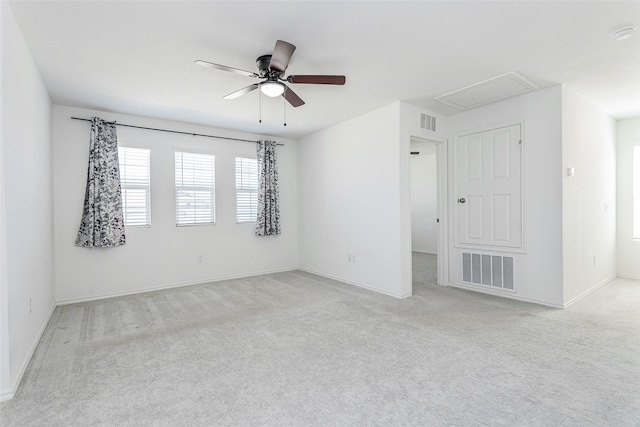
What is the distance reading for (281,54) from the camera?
2430 mm

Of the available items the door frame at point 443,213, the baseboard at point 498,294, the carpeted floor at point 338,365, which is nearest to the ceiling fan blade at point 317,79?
the carpeted floor at point 338,365

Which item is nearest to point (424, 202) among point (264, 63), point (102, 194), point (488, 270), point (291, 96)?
point (488, 270)

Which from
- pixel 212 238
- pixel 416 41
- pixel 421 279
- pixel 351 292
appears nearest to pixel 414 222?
pixel 421 279

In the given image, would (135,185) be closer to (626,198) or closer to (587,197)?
(587,197)

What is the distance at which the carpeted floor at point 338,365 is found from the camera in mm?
1852

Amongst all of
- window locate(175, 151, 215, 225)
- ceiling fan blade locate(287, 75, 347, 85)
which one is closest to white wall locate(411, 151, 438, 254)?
window locate(175, 151, 215, 225)

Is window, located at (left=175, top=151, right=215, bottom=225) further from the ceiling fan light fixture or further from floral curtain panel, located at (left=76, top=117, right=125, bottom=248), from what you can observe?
the ceiling fan light fixture

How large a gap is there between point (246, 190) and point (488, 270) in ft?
13.4

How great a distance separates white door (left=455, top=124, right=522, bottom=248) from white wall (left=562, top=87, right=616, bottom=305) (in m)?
0.50

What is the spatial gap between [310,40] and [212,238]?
3.75 meters

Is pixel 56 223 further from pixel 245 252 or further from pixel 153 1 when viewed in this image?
pixel 153 1

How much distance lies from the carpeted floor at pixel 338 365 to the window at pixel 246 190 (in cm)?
203

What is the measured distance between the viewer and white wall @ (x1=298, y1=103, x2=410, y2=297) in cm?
430

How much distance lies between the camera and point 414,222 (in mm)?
8906
